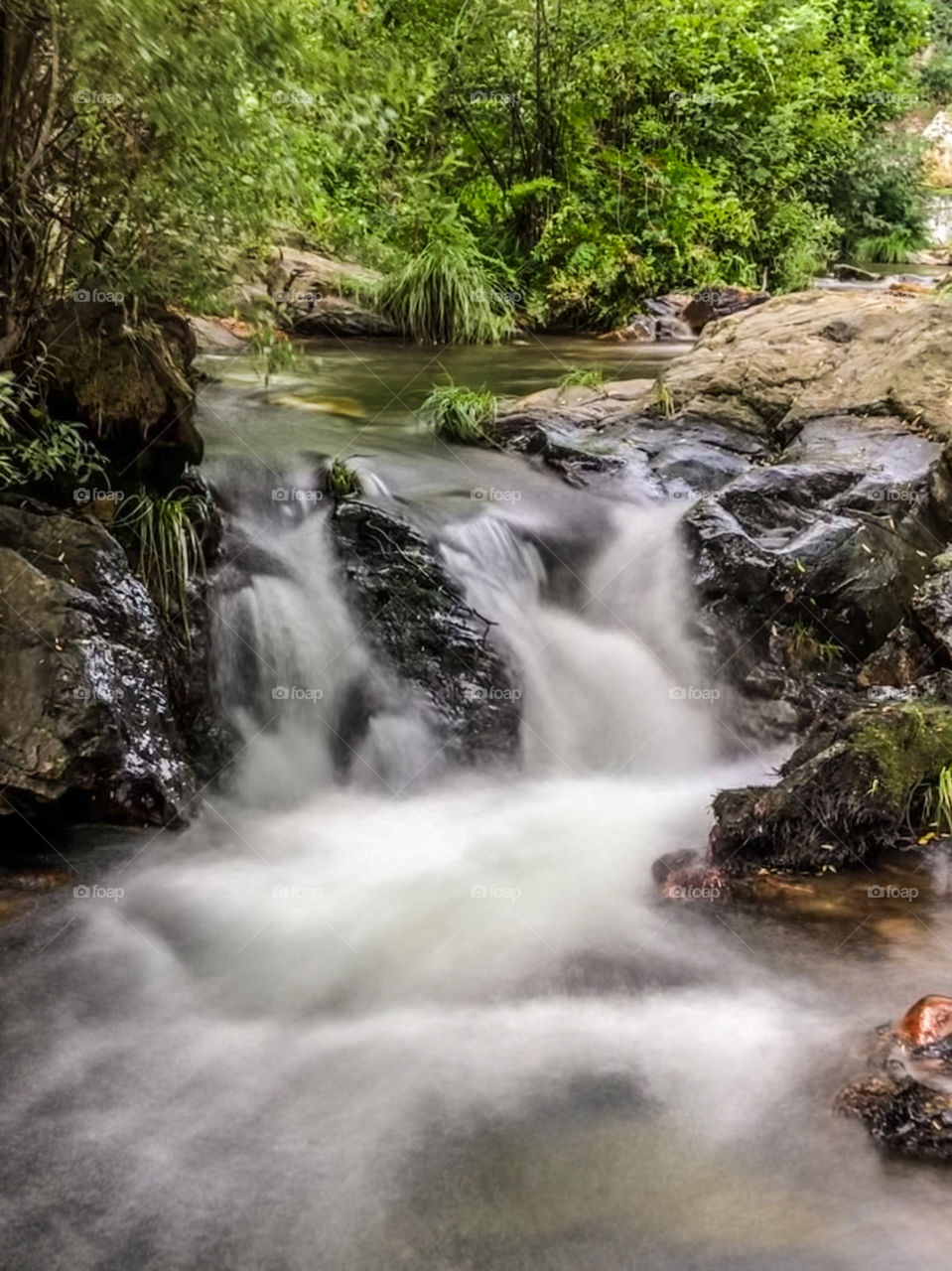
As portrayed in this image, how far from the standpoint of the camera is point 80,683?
4809 mm

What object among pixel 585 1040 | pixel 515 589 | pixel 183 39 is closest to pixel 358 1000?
pixel 585 1040

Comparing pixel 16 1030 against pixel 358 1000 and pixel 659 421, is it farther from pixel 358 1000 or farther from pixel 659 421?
pixel 659 421

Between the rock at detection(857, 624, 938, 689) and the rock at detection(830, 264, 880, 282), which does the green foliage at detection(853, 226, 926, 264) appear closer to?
the rock at detection(830, 264, 880, 282)

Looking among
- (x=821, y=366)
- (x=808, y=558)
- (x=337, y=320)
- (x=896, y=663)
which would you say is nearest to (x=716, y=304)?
(x=337, y=320)

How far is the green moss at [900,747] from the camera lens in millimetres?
4930

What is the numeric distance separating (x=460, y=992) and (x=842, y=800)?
1.83 m

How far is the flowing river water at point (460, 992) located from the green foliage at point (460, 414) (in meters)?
1.35

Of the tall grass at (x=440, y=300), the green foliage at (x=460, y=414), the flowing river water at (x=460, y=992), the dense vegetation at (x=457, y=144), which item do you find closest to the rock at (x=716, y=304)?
the dense vegetation at (x=457, y=144)

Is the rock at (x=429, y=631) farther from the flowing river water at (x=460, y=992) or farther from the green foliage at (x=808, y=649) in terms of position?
the green foliage at (x=808, y=649)

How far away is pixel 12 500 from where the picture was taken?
17.3 ft

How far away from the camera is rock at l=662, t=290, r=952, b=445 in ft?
24.8

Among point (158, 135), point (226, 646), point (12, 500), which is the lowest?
point (226, 646)

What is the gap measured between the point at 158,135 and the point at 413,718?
2.90 meters

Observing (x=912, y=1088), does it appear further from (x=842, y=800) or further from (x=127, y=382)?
(x=127, y=382)
